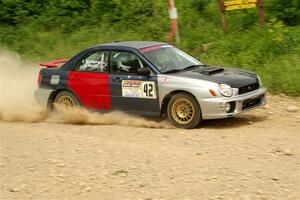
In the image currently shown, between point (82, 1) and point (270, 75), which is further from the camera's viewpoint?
point (82, 1)

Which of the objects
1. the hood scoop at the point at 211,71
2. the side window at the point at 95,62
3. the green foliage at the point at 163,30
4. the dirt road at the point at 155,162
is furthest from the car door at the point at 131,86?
the green foliage at the point at 163,30

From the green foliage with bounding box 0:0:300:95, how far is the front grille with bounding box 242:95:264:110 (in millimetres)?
2155

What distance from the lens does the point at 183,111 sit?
9.41m

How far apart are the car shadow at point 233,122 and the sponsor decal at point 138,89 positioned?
107 centimetres

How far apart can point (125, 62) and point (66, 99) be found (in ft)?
5.11

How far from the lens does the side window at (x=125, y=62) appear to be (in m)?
9.89

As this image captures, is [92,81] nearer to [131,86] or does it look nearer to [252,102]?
[131,86]

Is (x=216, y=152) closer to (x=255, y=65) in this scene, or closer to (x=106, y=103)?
(x=106, y=103)

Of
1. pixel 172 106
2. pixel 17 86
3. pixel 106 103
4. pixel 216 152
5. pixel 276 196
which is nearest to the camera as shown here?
pixel 276 196

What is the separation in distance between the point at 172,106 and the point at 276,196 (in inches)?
156

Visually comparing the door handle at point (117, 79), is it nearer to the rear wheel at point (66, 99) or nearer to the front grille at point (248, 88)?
the rear wheel at point (66, 99)

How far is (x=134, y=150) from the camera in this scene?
775 centimetres

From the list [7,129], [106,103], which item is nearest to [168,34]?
[106,103]

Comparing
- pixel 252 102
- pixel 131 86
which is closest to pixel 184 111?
pixel 131 86
